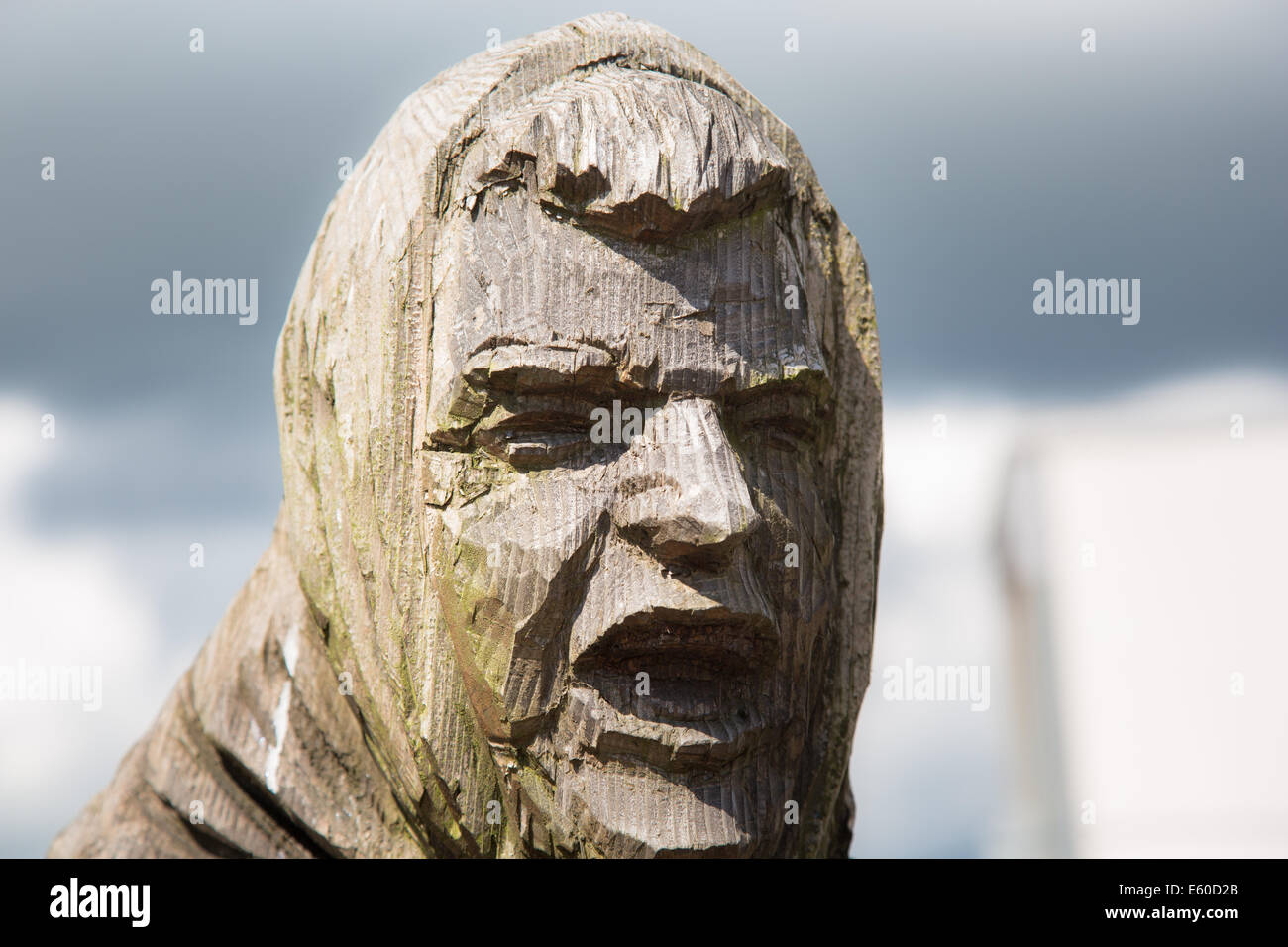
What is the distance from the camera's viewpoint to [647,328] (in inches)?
114

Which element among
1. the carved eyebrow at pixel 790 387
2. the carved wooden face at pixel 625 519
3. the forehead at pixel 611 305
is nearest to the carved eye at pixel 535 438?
the carved wooden face at pixel 625 519

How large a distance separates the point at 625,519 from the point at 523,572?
247mm

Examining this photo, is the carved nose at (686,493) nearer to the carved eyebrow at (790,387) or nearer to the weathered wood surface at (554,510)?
the weathered wood surface at (554,510)

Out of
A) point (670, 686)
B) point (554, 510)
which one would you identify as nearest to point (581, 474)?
point (554, 510)

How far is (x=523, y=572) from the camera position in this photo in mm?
2787

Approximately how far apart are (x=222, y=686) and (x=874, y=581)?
1.77m

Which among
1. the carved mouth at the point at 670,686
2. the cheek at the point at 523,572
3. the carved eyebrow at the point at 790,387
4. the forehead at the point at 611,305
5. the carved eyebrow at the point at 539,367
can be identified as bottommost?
the carved mouth at the point at 670,686

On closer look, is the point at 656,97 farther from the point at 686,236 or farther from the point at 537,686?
the point at 537,686

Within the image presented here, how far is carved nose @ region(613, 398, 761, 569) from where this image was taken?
274cm

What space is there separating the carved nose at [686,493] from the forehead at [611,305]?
0.09m

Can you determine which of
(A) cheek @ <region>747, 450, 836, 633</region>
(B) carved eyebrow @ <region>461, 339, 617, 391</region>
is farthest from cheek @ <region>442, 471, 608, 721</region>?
(A) cheek @ <region>747, 450, 836, 633</region>

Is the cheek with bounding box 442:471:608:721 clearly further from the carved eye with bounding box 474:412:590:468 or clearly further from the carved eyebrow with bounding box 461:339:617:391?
the carved eyebrow with bounding box 461:339:617:391

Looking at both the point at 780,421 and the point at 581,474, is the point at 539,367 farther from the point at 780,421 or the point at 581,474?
the point at 780,421

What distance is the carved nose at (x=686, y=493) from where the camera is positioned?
2.74 meters
